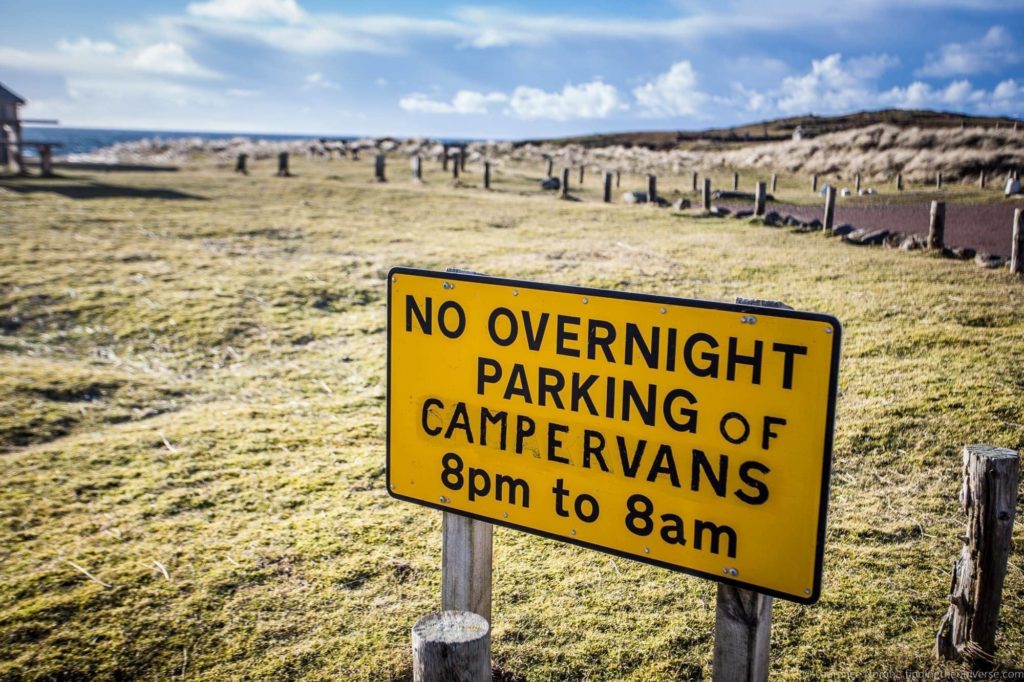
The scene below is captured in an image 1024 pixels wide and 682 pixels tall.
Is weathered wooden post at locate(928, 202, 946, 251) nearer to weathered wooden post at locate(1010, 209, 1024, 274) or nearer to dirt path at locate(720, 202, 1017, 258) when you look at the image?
dirt path at locate(720, 202, 1017, 258)

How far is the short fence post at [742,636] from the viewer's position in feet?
7.18

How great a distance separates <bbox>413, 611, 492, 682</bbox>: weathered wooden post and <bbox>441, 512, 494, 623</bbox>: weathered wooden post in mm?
656

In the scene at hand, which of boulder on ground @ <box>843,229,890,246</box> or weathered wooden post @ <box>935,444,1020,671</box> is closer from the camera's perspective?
weathered wooden post @ <box>935,444,1020,671</box>

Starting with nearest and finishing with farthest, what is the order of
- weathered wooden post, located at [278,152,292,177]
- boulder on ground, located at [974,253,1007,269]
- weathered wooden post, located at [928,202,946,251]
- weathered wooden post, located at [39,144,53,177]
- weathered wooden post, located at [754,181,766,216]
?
1. boulder on ground, located at [974,253,1007,269]
2. weathered wooden post, located at [928,202,946,251]
3. weathered wooden post, located at [754,181,766,216]
4. weathered wooden post, located at [39,144,53,177]
5. weathered wooden post, located at [278,152,292,177]

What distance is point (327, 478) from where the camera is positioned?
597cm

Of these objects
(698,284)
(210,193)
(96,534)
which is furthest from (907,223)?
(210,193)

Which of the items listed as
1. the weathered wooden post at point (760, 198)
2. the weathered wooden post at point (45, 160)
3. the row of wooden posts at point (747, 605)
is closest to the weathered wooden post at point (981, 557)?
the row of wooden posts at point (747, 605)

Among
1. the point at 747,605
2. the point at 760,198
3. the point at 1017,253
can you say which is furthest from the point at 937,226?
the point at 747,605

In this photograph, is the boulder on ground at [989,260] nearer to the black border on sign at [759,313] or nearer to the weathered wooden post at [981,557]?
the weathered wooden post at [981,557]

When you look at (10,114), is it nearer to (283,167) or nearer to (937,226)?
(283,167)

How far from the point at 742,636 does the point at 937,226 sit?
490 inches

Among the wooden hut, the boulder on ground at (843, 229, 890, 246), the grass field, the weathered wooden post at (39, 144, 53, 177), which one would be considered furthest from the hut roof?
the boulder on ground at (843, 229, 890, 246)

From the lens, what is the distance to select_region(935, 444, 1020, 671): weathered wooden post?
131 inches

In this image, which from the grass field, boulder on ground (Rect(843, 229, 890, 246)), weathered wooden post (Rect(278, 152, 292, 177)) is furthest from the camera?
weathered wooden post (Rect(278, 152, 292, 177))
